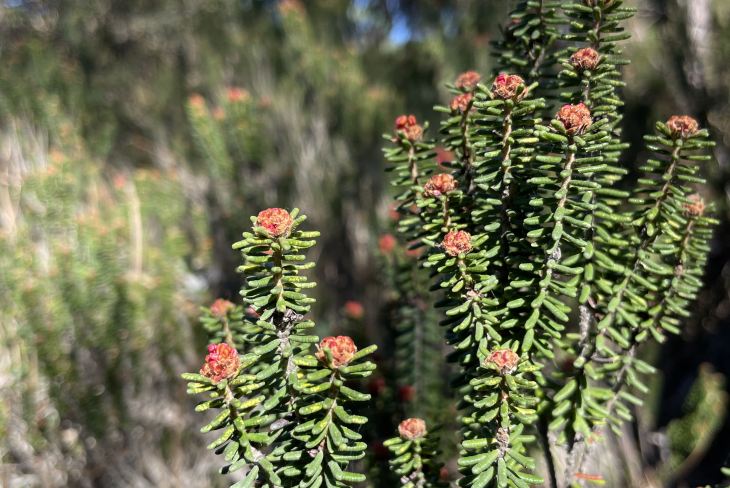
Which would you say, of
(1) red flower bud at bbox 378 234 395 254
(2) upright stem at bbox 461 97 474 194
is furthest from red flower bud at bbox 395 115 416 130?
(1) red flower bud at bbox 378 234 395 254

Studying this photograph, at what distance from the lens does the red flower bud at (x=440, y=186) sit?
35.9 inches

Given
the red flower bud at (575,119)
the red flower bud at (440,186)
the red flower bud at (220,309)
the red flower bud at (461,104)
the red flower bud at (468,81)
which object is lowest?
the red flower bud at (220,309)

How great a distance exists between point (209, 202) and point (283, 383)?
3.05 m

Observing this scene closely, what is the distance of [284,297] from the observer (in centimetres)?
78

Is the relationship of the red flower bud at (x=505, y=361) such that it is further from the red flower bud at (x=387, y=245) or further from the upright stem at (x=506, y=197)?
the red flower bud at (x=387, y=245)

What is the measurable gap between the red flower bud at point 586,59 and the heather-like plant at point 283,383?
58cm

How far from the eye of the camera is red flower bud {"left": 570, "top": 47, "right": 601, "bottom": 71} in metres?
0.86

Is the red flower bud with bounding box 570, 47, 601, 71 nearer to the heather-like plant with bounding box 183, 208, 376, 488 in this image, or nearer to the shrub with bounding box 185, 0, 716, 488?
the shrub with bounding box 185, 0, 716, 488

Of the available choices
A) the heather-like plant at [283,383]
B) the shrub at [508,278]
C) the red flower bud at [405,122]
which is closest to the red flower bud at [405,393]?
the shrub at [508,278]

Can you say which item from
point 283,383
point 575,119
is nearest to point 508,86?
point 575,119

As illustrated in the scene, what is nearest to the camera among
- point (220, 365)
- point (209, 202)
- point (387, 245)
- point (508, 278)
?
point (220, 365)

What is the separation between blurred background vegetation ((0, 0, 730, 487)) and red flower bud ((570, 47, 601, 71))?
3.18ft

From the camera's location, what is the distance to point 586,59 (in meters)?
0.86

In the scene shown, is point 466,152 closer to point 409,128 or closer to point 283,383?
point 409,128
